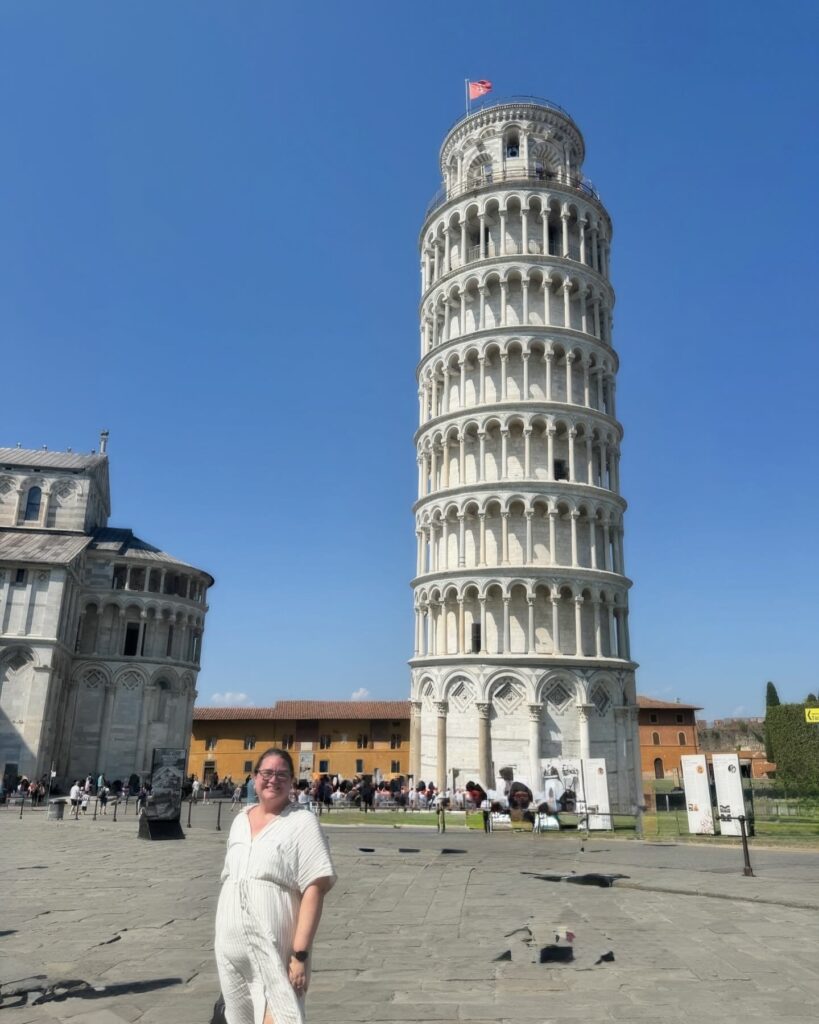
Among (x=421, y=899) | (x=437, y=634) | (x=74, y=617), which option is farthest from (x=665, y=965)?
(x=74, y=617)

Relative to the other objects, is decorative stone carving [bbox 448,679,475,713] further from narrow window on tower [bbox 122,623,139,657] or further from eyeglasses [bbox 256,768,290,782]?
eyeglasses [bbox 256,768,290,782]

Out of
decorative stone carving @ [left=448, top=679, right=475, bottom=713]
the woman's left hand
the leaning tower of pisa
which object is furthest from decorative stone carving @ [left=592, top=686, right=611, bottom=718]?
the woman's left hand

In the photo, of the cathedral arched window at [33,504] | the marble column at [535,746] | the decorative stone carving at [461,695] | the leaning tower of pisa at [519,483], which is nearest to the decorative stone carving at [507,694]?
the leaning tower of pisa at [519,483]

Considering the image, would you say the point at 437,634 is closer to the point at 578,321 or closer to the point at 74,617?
the point at 578,321

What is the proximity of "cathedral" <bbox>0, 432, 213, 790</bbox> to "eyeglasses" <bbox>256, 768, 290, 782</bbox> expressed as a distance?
44.7 m

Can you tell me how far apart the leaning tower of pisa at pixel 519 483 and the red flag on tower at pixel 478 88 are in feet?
4.30

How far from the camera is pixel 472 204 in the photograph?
4397 cm

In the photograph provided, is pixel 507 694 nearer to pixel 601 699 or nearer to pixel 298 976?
pixel 601 699

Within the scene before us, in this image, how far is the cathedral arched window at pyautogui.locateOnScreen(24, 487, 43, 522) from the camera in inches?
2063

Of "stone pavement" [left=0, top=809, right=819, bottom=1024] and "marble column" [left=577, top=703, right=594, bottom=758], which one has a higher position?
"marble column" [left=577, top=703, right=594, bottom=758]


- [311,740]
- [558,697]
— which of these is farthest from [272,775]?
[311,740]

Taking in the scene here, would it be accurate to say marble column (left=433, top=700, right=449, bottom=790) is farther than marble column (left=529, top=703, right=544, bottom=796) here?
Yes

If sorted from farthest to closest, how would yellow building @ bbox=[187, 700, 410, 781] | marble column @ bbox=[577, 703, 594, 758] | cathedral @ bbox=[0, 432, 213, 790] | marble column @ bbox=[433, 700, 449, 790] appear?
1. yellow building @ bbox=[187, 700, 410, 781]
2. cathedral @ bbox=[0, 432, 213, 790]
3. marble column @ bbox=[433, 700, 449, 790]
4. marble column @ bbox=[577, 703, 594, 758]

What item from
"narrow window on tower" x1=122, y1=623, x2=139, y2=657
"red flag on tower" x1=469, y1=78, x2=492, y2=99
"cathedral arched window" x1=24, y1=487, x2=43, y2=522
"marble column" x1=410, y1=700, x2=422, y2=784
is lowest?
"marble column" x1=410, y1=700, x2=422, y2=784
